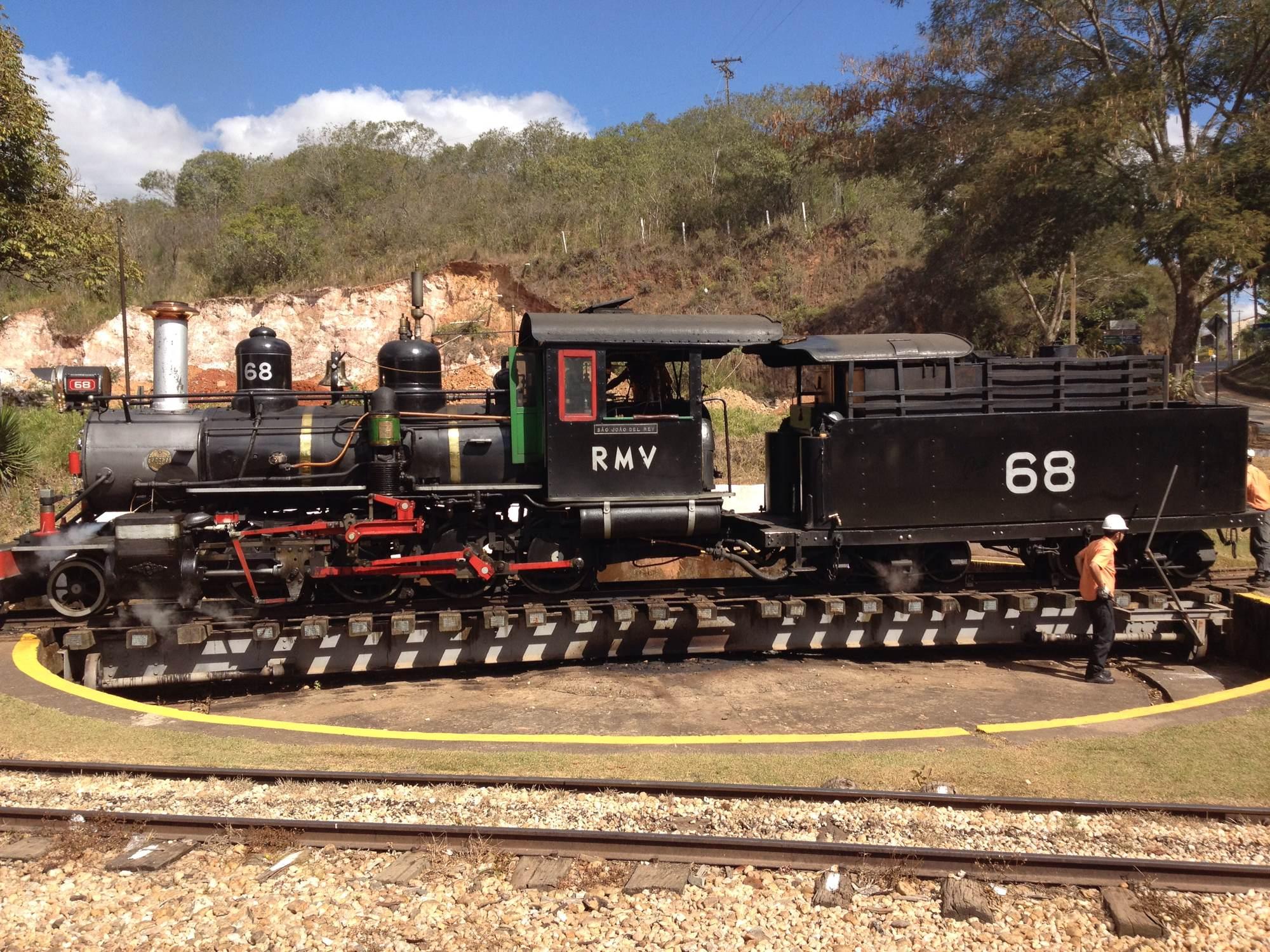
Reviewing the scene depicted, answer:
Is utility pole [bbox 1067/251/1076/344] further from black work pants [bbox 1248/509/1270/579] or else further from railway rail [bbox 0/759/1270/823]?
railway rail [bbox 0/759/1270/823]

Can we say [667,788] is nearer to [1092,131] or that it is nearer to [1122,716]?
[1122,716]

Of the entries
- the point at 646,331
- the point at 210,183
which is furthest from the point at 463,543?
the point at 210,183

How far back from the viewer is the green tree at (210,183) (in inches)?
1875

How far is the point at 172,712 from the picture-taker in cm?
712

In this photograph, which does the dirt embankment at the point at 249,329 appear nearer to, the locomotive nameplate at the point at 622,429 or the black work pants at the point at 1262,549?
the locomotive nameplate at the point at 622,429

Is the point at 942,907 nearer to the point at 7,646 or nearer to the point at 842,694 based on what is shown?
the point at 842,694

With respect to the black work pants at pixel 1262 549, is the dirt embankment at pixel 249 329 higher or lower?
higher

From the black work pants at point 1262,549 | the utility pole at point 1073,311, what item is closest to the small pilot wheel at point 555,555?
the black work pants at point 1262,549

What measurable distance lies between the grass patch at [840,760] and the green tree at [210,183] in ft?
150

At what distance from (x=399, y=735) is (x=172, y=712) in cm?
200

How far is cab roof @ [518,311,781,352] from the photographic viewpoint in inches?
328

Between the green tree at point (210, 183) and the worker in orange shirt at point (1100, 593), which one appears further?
the green tree at point (210, 183)

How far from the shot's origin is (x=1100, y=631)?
8312 millimetres

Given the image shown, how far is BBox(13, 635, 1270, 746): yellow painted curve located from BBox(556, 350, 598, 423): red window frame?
295 cm
